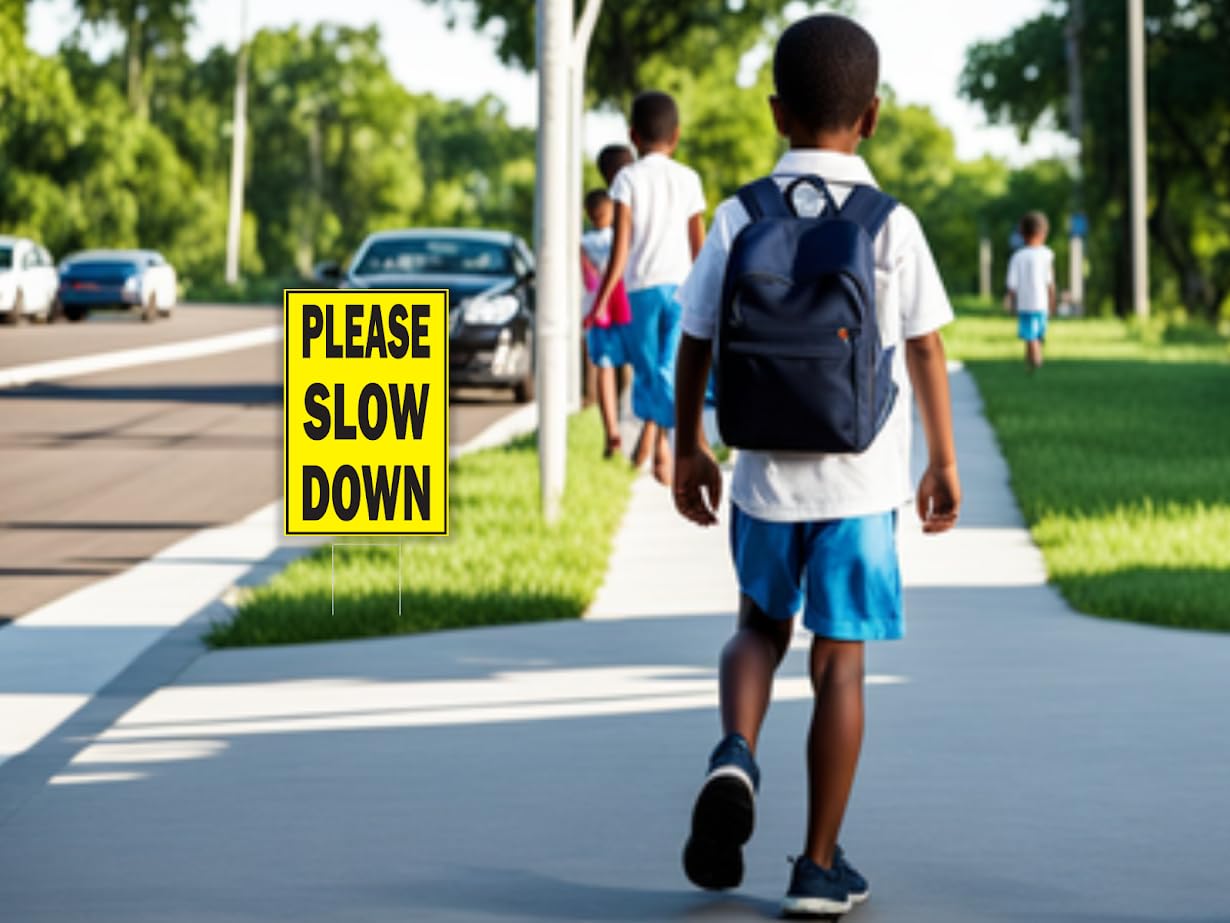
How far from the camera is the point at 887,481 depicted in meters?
5.44

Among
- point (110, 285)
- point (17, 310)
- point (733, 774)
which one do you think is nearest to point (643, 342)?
point (733, 774)

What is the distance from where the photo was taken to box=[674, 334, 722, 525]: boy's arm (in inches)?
220

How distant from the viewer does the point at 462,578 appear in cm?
1105

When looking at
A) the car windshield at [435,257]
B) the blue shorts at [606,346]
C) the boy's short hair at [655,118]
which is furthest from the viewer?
the car windshield at [435,257]

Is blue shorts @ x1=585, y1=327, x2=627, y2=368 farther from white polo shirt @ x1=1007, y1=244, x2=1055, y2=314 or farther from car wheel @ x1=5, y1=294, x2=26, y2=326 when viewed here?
car wheel @ x1=5, y1=294, x2=26, y2=326

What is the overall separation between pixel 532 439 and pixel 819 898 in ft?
47.5

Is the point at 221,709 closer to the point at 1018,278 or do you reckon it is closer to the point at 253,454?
the point at 253,454

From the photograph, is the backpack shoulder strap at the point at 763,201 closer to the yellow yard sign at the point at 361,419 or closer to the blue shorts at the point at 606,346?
the yellow yard sign at the point at 361,419

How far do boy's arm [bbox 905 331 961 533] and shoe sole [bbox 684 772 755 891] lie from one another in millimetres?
704

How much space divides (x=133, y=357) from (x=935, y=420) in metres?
33.6

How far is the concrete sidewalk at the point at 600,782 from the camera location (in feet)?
18.7

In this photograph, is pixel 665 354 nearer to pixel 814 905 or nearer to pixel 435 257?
pixel 814 905

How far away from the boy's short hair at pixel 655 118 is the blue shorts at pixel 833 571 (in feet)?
23.9

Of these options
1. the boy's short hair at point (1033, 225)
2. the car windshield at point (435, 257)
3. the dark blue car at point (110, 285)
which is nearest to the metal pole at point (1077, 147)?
the dark blue car at point (110, 285)
